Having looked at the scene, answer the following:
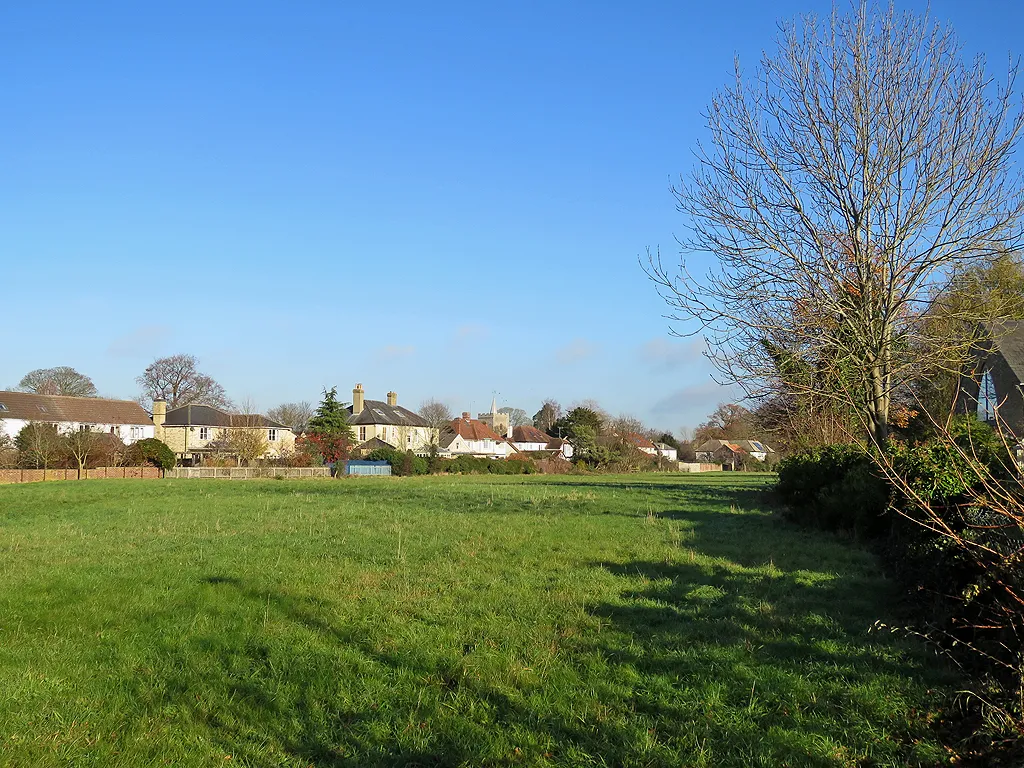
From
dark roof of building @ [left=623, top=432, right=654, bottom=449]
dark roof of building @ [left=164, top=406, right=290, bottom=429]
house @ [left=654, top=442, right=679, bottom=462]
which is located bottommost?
house @ [left=654, top=442, right=679, bottom=462]

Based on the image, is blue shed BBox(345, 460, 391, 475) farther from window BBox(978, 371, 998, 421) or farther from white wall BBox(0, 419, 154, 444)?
window BBox(978, 371, 998, 421)

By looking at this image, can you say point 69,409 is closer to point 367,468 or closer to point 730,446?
point 367,468

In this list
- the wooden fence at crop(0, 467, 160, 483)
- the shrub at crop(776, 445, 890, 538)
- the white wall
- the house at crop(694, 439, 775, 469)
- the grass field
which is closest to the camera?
the grass field

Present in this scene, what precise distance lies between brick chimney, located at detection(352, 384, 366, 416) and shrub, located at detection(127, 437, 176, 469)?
33.6 meters

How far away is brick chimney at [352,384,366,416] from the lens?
89812mm

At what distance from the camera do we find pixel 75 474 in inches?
1954

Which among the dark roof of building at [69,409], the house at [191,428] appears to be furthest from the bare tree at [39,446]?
the house at [191,428]

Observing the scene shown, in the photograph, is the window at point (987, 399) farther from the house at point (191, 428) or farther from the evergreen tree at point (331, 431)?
the house at point (191, 428)

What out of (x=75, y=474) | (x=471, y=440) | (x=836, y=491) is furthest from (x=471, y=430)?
(x=836, y=491)

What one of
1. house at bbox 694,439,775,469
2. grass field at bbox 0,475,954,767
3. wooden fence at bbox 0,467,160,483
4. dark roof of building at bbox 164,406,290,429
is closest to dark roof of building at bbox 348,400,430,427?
dark roof of building at bbox 164,406,290,429

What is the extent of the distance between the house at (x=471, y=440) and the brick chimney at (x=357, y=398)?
13298mm

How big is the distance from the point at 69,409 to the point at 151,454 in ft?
66.7

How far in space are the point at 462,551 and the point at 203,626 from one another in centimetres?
580

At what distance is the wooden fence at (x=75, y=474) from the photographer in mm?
46625
